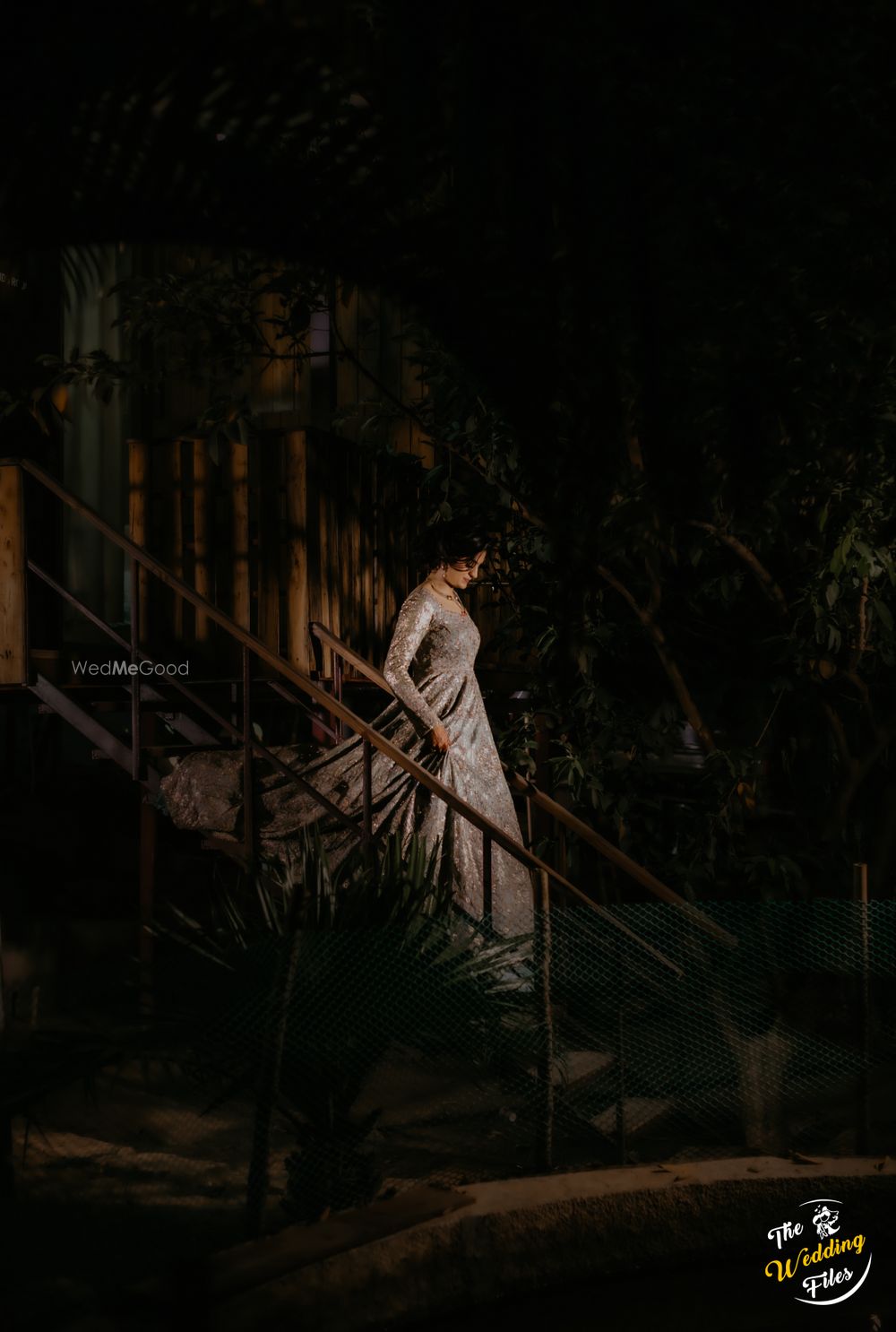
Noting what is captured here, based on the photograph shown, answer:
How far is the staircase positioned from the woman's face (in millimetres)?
788

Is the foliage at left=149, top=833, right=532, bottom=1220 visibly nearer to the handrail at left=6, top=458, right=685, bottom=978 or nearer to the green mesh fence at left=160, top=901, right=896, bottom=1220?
the green mesh fence at left=160, top=901, right=896, bottom=1220

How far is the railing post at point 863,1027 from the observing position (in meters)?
4.26

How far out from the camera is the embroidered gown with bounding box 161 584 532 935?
578 cm

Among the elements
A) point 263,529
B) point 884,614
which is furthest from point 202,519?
point 884,614

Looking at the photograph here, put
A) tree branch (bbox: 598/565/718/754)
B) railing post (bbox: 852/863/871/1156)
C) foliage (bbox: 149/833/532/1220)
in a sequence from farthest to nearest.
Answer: tree branch (bbox: 598/565/718/754) < railing post (bbox: 852/863/871/1156) < foliage (bbox: 149/833/532/1220)

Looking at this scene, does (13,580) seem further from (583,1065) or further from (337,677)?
(583,1065)

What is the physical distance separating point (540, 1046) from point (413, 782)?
6.27 feet

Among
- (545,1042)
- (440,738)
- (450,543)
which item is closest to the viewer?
(545,1042)

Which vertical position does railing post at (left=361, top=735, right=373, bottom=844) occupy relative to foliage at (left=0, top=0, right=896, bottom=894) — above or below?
below

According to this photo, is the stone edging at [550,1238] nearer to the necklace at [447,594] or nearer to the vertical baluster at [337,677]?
Result: the necklace at [447,594]

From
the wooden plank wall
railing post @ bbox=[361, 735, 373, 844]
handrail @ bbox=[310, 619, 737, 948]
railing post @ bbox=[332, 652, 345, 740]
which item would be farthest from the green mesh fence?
the wooden plank wall

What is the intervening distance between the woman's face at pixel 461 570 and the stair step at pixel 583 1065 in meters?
2.33

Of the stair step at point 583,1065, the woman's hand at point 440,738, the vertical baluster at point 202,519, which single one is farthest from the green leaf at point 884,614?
the vertical baluster at point 202,519

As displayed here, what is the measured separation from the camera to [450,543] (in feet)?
19.6
